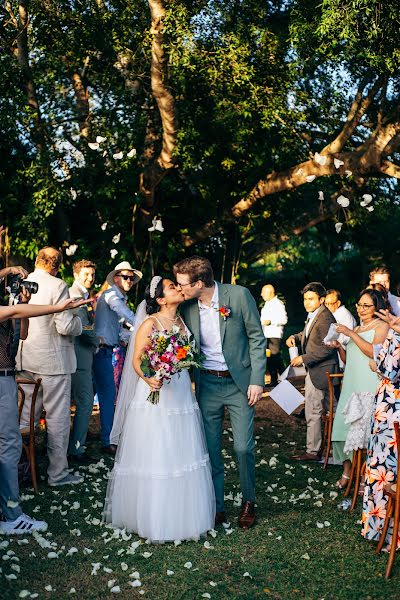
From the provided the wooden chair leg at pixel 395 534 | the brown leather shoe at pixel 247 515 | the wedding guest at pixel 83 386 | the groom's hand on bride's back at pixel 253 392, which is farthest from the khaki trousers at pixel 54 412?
the wooden chair leg at pixel 395 534

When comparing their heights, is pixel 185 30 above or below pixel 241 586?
above

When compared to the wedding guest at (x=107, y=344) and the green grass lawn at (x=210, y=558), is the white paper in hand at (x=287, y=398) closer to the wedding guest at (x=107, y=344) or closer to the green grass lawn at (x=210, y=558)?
the green grass lawn at (x=210, y=558)

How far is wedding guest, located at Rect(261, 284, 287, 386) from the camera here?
45.9ft

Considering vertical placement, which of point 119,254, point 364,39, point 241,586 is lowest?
point 241,586

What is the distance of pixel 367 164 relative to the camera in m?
12.8

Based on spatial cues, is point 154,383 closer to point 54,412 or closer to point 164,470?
point 164,470

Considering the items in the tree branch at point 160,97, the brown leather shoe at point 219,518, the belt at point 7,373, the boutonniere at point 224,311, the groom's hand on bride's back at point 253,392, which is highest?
the tree branch at point 160,97

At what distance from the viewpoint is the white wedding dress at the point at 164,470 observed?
19.5ft

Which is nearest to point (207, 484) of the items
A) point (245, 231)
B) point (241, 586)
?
point (241, 586)

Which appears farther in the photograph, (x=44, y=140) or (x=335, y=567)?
(x=44, y=140)

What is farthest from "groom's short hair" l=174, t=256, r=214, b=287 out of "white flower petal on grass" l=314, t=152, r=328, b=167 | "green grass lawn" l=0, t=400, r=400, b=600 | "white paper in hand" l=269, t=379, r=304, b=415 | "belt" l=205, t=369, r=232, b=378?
"white flower petal on grass" l=314, t=152, r=328, b=167

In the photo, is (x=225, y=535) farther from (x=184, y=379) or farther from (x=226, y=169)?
(x=226, y=169)

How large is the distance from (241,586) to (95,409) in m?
7.06

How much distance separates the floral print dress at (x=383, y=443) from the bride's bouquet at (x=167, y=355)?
1.34 m
